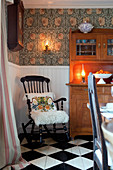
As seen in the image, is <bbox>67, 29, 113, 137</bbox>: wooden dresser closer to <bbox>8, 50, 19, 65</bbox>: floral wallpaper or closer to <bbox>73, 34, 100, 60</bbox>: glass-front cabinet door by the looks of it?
<bbox>73, 34, 100, 60</bbox>: glass-front cabinet door

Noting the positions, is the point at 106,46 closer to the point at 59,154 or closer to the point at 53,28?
the point at 53,28

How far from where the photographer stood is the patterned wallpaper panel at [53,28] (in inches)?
166

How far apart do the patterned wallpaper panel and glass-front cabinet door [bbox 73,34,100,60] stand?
0.91 feet

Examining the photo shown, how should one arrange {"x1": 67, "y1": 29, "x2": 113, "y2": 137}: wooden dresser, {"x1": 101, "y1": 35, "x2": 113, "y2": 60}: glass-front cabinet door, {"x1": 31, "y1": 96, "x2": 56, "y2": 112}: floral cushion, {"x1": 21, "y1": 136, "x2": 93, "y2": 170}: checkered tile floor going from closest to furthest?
{"x1": 21, "y1": 136, "x2": 93, "y2": 170}: checkered tile floor, {"x1": 31, "y1": 96, "x2": 56, "y2": 112}: floral cushion, {"x1": 67, "y1": 29, "x2": 113, "y2": 137}: wooden dresser, {"x1": 101, "y1": 35, "x2": 113, "y2": 60}: glass-front cabinet door

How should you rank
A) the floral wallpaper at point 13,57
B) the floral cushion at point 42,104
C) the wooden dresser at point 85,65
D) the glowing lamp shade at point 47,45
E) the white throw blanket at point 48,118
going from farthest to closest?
1. the glowing lamp shade at point 47,45
2. the wooden dresser at point 85,65
3. the floral cushion at point 42,104
4. the floral wallpaper at point 13,57
5. the white throw blanket at point 48,118

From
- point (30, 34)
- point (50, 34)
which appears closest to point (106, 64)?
point (50, 34)

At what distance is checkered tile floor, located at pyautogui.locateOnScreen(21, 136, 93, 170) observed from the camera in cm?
261

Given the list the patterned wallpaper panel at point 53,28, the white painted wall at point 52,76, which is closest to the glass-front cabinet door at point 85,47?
the patterned wallpaper panel at point 53,28

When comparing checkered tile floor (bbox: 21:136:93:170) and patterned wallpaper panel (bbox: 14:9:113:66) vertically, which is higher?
patterned wallpaper panel (bbox: 14:9:113:66)

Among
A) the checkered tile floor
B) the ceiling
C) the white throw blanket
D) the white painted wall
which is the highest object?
the ceiling

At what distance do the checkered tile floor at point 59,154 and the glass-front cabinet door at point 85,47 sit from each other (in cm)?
154

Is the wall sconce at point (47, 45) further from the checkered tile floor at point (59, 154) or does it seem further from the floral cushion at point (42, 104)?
the checkered tile floor at point (59, 154)

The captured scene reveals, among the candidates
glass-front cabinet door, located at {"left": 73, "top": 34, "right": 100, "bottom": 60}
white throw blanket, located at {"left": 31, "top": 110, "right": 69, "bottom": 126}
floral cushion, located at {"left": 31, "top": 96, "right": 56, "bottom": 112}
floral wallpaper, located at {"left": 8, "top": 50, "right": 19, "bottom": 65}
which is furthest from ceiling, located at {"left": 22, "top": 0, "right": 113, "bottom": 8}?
white throw blanket, located at {"left": 31, "top": 110, "right": 69, "bottom": 126}

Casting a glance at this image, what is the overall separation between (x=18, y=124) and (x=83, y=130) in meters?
1.26
